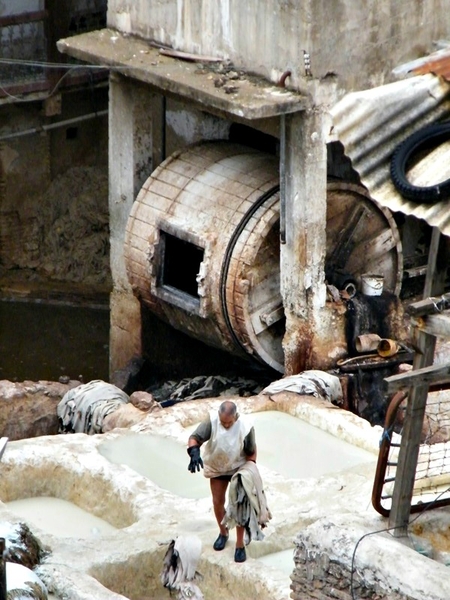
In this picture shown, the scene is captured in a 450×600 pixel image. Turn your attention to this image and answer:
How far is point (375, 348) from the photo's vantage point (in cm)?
1717

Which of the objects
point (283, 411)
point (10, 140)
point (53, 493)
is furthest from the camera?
point (10, 140)

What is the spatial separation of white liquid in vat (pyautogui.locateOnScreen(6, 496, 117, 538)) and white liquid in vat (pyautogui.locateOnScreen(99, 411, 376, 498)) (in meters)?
0.62

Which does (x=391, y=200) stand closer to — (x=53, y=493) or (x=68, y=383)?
(x=53, y=493)

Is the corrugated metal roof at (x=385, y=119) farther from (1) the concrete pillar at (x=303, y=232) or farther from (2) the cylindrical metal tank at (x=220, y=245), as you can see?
(2) the cylindrical metal tank at (x=220, y=245)

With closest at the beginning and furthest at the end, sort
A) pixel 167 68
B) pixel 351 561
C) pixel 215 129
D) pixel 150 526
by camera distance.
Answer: pixel 351 561, pixel 150 526, pixel 167 68, pixel 215 129

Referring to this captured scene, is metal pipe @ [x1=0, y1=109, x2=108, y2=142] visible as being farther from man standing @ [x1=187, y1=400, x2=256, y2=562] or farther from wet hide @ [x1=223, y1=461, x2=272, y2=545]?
wet hide @ [x1=223, y1=461, x2=272, y2=545]

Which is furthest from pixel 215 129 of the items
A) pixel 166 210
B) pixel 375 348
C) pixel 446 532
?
pixel 446 532

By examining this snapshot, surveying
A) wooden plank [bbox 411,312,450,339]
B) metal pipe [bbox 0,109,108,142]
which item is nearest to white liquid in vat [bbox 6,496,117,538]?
wooden plank [bbox 411,312,450,339]

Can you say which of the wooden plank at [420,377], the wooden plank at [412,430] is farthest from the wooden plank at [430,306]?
the wooden plank at [420,377]

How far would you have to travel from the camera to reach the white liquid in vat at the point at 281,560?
41.0 ft

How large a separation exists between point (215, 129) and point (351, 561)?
9.86 meters

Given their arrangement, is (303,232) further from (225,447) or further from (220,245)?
(225,447)

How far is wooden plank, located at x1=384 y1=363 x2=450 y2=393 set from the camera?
9.59 metres

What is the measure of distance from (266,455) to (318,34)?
3.94 meters
